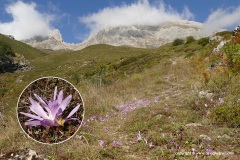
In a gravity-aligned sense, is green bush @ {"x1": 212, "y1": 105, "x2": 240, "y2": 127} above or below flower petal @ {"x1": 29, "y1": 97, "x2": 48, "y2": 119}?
below

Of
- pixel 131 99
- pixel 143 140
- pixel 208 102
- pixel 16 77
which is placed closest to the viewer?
pixel 143 140

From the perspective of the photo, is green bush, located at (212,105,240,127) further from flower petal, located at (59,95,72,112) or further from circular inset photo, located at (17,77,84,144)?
flower petal, located at (59,95,72,112)

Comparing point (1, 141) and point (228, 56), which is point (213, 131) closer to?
point (1, 141)

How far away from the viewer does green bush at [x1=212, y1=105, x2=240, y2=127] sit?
5.31 meters

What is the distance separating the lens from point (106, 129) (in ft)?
18.8

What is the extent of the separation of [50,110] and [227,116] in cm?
414

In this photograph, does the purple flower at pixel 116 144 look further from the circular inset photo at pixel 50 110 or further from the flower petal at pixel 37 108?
the flower petal at pixel 37 108

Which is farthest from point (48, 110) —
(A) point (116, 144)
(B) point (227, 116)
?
(B) point (227, 116)

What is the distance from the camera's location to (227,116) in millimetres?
5449

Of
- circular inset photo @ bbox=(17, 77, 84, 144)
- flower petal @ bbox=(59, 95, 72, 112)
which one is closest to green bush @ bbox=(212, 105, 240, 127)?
circular inset photo @ bbox=(17, 77, 84, 144)

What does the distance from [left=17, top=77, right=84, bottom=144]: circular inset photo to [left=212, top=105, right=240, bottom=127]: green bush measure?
12.0 ft

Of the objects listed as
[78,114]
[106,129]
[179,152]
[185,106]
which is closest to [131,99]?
[185,106]

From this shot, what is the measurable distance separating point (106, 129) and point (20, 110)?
3383 mm

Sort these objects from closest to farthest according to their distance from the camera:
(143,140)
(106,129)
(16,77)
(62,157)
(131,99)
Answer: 1. (62,157)
2. (143,140)
3. (106,129)
4. (131,99)
5. (16,77)
